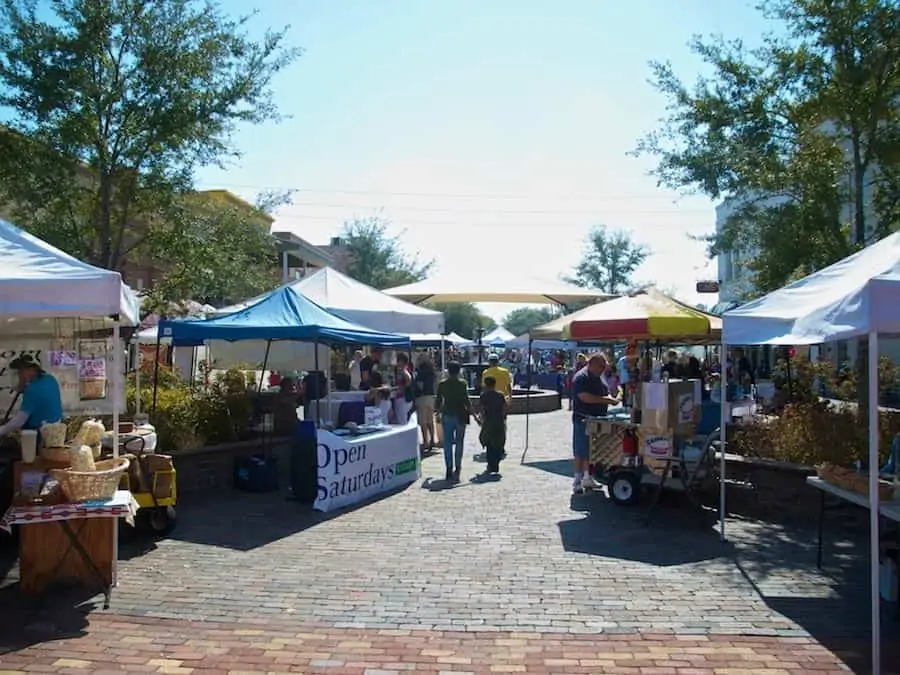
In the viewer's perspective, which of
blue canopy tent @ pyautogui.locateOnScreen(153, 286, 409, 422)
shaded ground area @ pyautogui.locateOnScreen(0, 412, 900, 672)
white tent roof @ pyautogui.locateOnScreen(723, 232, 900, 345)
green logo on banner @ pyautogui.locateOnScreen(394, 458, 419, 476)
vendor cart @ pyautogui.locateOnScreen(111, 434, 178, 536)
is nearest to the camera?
white tent roof @ pyautogui.locateOnScreen(723, 232, 900, 345)

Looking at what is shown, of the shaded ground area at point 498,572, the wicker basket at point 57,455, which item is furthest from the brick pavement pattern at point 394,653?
the wicker basket at point 57,455

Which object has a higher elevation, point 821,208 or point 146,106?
point 146,106

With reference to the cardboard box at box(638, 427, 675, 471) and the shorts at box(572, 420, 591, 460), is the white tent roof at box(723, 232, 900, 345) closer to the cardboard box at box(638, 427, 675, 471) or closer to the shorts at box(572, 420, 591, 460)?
the cardboard box at box(638, 427, 675, 471)

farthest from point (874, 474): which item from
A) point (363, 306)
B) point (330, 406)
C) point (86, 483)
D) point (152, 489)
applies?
point (363, 306)

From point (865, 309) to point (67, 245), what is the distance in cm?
1095

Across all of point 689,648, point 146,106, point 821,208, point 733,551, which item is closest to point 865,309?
point 689,648

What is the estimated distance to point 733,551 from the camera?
7215 mm

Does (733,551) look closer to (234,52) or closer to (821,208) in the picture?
(821,208)

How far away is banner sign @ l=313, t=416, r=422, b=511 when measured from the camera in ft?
29.1

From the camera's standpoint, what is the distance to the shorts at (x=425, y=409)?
14102mm

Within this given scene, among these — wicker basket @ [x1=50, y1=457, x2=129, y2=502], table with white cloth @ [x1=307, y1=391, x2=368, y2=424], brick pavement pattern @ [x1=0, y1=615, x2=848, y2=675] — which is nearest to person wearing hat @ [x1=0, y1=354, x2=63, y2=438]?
wicker basket @ [x1=50, y1=457, x2=129, y2=502]

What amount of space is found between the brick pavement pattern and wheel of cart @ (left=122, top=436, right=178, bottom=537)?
2.32 meters

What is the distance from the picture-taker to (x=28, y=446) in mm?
6270

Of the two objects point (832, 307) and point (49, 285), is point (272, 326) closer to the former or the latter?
point (49, 285)
